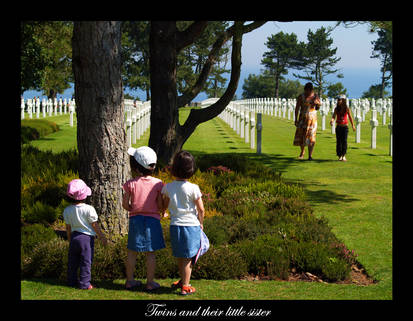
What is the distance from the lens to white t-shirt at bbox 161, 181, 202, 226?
5590mm

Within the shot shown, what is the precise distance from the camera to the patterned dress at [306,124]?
15.3 m

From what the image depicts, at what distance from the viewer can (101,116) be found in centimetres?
712

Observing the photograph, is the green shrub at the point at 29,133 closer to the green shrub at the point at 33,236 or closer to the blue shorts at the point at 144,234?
the green shrub at the point at 33,236

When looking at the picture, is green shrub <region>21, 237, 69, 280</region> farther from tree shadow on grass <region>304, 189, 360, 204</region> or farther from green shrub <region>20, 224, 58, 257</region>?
tree shadow on grass <region>304, 189, 360, 204</region>

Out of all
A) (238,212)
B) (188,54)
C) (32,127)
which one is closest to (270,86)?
(188,54)

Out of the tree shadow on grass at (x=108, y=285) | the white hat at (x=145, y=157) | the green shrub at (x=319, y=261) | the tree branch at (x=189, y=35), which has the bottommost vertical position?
the tree shadow on grass at (x=108, y=285)

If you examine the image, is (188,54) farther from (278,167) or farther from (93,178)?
(93,178)

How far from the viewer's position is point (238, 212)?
8.74 metres

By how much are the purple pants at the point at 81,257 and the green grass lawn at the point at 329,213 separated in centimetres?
15

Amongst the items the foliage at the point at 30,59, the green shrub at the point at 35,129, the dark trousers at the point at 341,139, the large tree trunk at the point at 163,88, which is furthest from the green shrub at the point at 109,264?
the green shrub at the point at 35,129

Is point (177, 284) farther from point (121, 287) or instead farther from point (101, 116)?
point (101, 116)

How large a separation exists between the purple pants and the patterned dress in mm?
10262

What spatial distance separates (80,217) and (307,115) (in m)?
10.4

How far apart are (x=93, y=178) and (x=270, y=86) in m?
89.1
